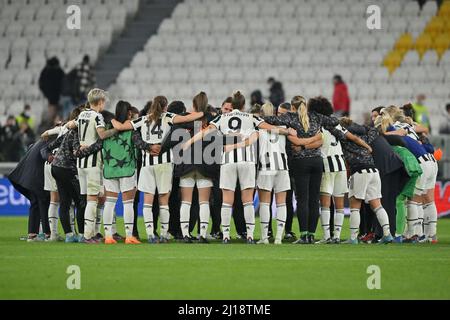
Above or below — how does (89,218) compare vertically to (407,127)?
below

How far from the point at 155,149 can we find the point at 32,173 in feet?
7.29

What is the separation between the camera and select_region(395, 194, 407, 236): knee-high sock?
1580cm

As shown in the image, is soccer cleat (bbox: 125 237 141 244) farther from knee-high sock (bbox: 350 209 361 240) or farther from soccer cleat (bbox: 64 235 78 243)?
knee-high sock (bbox: 350 209 361 240)

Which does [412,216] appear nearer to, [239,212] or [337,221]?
[337,221]

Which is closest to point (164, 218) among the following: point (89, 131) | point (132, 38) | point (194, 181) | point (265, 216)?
point (194, 181)

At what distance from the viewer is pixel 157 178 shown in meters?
15.0

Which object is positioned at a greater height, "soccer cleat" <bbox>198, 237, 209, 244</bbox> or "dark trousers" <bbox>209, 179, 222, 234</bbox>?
"dark trousers" <bbox>209, 179, 222, 234</bbox>

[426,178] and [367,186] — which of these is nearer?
[367,186]

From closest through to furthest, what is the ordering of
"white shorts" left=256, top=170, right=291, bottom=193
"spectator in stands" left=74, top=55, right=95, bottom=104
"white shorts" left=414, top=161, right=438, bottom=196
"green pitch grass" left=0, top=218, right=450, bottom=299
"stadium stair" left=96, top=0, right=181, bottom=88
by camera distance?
"green pitch grass" left=0, top=218, right=450, bottom=299 → "white shorts" left=256, top=170, right=291, bottom=193 → "white shorts" left=414, top=161, right=438, bottom=196 → "spectator in stands" left=74, top=55, right=95, bottom=104 → "stadium stair" left=96, top=0, right=181, bottom=88

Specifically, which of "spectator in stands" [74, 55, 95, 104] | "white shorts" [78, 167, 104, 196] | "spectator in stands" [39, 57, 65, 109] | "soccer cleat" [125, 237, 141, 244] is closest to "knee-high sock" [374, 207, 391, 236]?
"soccer cleat" [125, 237, 141, 244]

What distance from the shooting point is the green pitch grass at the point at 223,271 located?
10383 mm

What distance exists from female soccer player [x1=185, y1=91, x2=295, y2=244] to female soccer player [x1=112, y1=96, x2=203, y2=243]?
1.11 feet

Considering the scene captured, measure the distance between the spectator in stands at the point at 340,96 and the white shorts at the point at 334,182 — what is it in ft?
39.1

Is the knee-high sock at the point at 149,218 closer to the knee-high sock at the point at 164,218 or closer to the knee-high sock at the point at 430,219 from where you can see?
the knee-high sock at the point at 164,218
